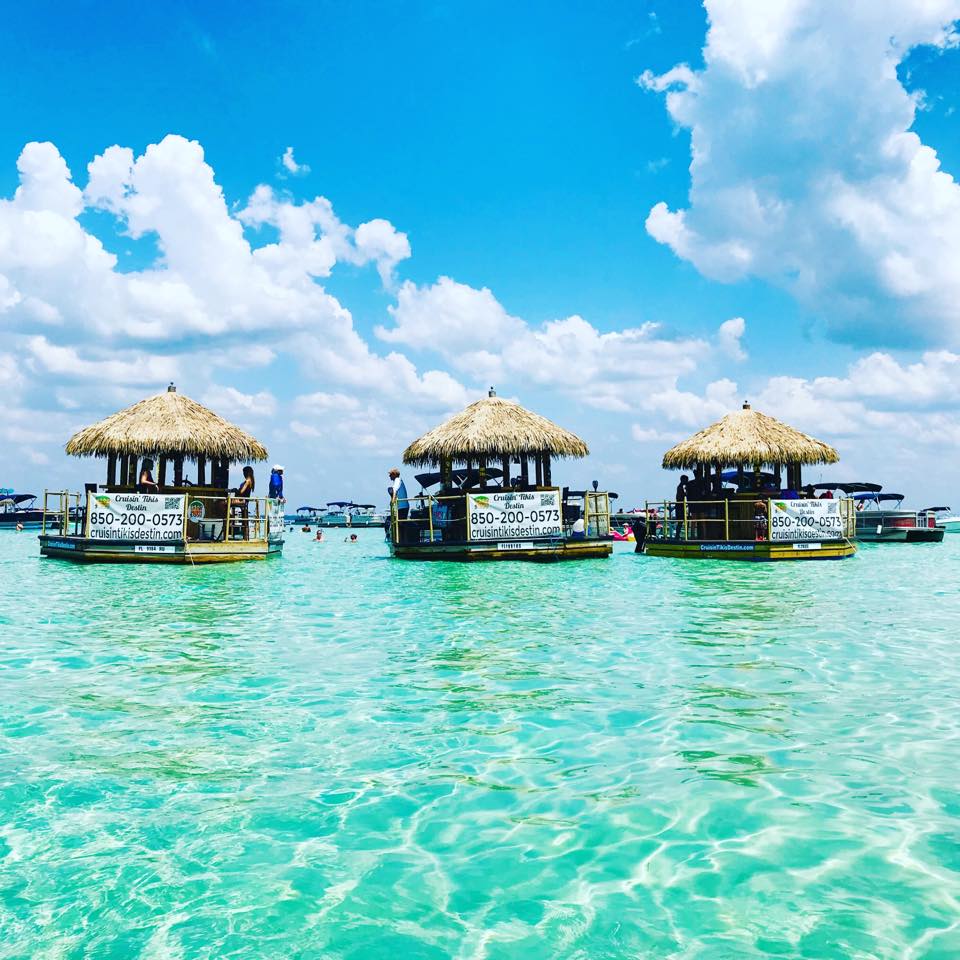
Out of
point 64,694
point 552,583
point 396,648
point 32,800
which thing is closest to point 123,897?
point 32,800

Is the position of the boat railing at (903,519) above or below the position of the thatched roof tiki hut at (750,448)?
below

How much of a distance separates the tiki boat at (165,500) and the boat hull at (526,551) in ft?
15.8

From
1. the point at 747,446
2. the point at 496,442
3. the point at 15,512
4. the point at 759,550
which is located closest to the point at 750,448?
the point at 747,446

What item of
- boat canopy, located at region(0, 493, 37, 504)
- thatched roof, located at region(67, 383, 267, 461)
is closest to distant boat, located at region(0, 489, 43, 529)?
boat canopy, located at region(0, 493, 37, 504)

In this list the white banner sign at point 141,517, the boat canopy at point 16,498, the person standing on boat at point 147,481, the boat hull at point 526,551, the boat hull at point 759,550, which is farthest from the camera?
the boat canopy at point 16,498

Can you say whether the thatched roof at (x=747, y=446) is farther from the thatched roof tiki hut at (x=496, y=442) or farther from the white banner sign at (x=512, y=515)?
the white banner sign at (x=512, y=515)

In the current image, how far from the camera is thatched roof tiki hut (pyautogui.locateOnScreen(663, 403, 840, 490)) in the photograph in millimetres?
24219

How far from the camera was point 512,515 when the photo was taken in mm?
20672

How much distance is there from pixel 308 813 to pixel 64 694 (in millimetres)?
3456

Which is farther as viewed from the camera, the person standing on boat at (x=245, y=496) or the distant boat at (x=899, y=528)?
the distant boat at (x=899, y=528)

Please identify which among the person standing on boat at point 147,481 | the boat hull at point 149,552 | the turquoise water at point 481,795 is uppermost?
the person standing on boat at point 147,481

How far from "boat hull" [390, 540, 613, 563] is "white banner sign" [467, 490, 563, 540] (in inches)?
9.4

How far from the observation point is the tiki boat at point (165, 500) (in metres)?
20.2

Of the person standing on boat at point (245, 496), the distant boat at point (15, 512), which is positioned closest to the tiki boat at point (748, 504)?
the person standing on boat at point (245, 496)
